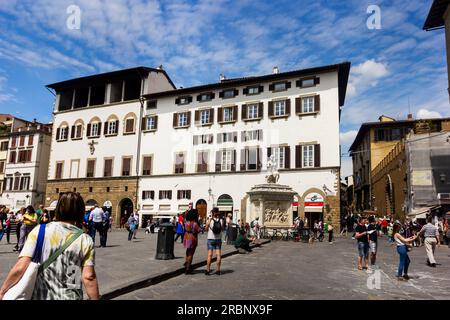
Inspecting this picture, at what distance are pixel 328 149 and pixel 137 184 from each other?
20242mm

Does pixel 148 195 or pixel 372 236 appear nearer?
pixel 372 236

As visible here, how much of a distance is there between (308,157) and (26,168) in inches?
1524

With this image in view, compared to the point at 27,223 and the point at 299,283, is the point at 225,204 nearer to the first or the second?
the point at 27,223

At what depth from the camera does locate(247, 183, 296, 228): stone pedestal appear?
2280 centimetres

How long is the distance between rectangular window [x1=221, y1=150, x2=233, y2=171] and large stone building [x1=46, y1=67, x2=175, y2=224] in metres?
10.2

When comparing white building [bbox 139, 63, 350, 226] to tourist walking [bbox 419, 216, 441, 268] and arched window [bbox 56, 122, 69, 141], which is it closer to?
arched window [bbox 56, 122, 69, 141]

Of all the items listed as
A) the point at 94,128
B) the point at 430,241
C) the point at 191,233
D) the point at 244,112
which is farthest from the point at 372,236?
the point at 94,128

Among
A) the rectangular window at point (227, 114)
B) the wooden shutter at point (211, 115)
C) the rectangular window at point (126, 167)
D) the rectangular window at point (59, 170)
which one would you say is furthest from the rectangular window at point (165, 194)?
the rectangular window at point (59, 170)

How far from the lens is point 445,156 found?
27.7 metres

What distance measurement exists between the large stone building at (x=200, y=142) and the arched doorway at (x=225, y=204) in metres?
0.10

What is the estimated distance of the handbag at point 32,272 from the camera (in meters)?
2.69

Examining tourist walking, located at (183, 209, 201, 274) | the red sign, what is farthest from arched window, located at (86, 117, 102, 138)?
tourist walking, located at (183, 209, 201, 274)

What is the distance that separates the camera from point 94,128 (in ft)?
148
